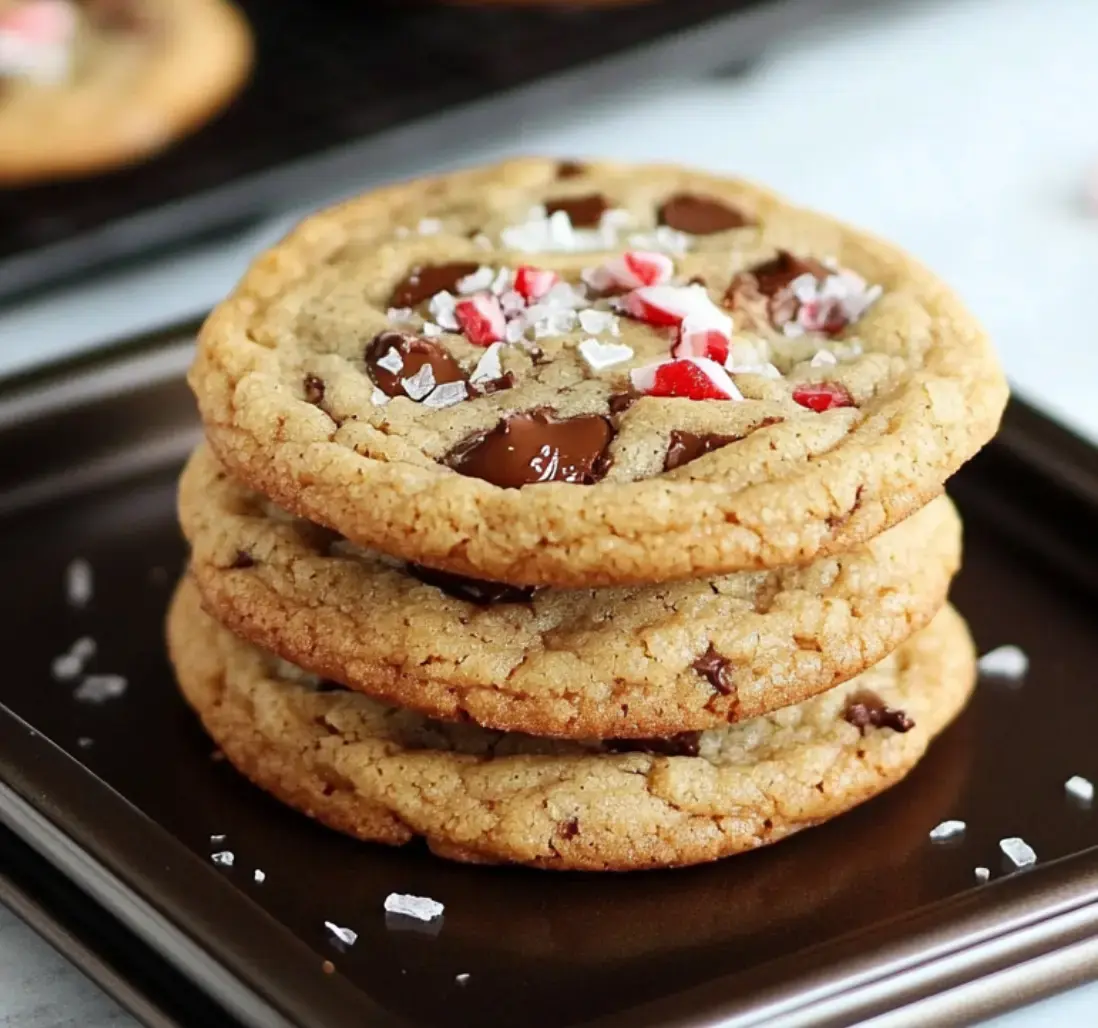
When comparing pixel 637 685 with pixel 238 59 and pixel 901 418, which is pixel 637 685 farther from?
pixel 238 59

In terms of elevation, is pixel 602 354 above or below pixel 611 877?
above

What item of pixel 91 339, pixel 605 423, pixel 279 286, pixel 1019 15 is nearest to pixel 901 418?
pixel 605 423

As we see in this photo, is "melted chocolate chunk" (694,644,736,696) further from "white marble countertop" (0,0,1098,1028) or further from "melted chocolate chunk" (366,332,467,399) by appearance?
"white marble countertop" (0,0,1098,1028)

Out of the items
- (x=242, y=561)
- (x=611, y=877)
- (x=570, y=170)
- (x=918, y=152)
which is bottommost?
(x=918, y=152)

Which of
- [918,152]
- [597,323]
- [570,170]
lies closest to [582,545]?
[597,323]

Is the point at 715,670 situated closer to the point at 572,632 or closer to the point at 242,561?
the point at 572,632

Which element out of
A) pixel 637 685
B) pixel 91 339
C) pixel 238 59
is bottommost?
pixel 91 339

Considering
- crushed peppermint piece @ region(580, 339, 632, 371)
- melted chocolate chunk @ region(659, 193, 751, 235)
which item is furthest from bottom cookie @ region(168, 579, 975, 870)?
melted chocolate chunk @ region(659, 193, 751, 235)
